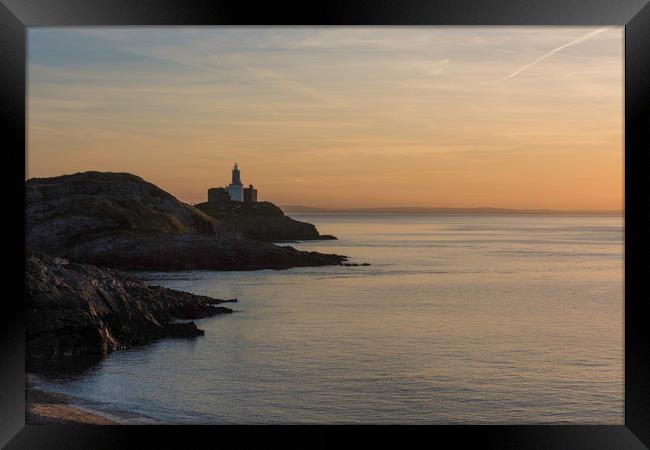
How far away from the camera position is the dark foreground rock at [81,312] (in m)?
18.4

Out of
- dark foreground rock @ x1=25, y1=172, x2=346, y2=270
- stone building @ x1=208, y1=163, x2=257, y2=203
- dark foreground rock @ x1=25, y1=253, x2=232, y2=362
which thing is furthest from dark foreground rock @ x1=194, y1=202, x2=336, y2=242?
dark foreground rock @ x1=25, y1=253, x2=232, y2=362

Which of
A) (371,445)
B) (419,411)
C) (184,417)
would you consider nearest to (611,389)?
(419,411)

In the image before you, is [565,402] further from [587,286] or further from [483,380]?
[587,286]

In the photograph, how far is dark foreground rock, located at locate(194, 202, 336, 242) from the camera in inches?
3140

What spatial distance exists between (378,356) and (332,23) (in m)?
25.2

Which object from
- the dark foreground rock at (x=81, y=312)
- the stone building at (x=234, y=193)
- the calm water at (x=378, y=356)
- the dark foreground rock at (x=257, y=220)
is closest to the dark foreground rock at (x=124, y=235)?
the calm water at (x=378, y=356)

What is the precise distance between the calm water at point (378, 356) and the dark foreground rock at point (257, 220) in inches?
982

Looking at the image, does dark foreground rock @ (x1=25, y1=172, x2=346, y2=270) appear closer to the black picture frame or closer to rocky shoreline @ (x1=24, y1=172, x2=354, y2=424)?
rocky shoreline @ (x1=24, y1=172, x2=354, y2=424)

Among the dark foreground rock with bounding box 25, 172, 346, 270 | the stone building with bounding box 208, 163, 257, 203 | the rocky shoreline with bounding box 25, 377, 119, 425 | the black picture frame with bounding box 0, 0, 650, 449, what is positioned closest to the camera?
the black picture frame with bounding box 0, 0, 650, 449

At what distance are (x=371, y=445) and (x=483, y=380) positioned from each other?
20530 mm

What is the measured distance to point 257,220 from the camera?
82.6m

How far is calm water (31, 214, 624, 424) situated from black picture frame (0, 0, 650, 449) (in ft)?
37.2

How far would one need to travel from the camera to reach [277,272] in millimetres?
54000

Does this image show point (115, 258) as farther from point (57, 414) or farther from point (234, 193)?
point (57, 414)
